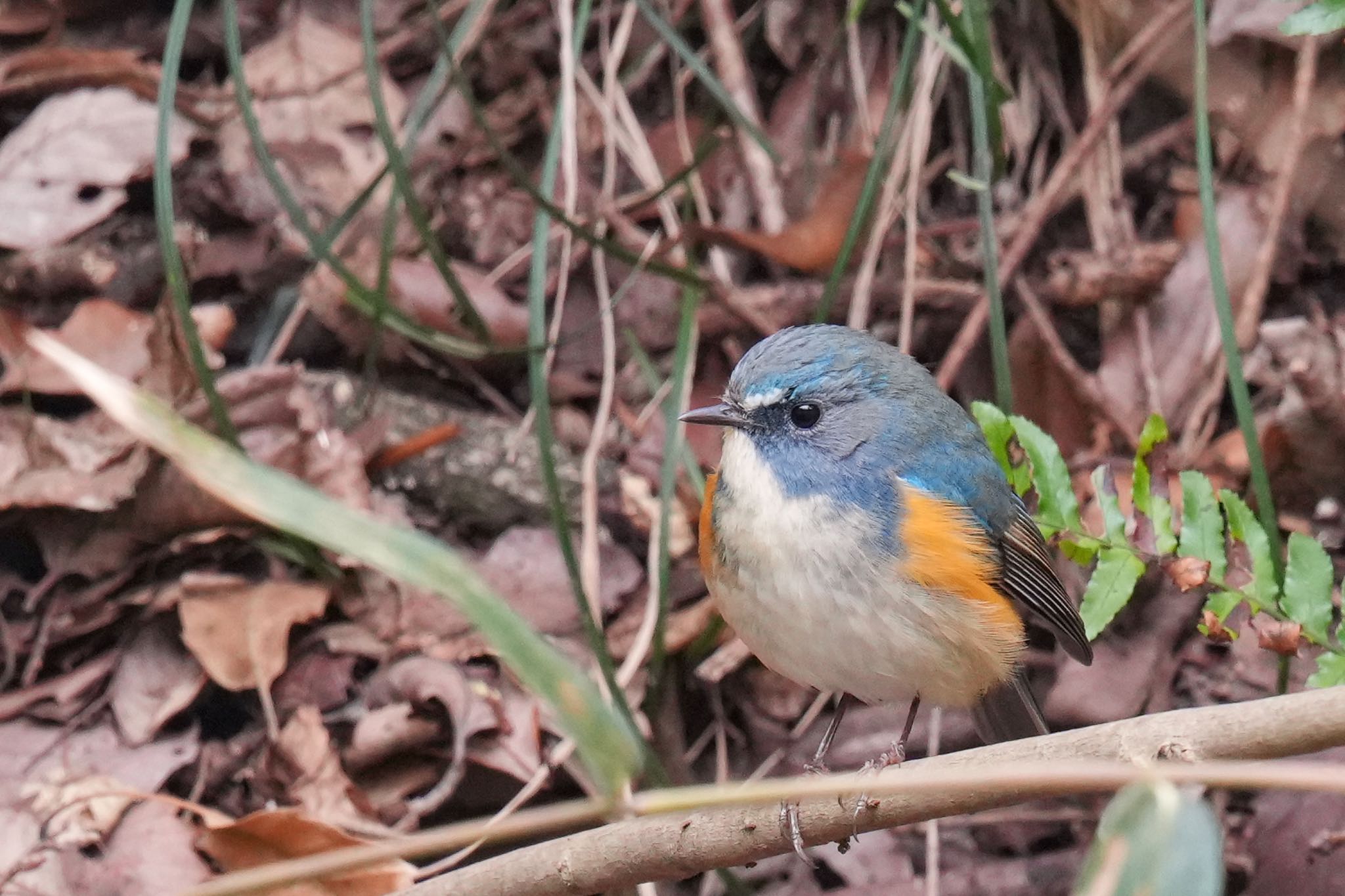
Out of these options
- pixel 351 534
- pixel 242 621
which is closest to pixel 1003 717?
pixel 242 621

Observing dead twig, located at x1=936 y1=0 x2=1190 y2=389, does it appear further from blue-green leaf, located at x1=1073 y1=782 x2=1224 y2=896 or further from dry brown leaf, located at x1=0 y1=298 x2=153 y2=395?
blue-green leaf, located at x1=1073 y1=782 x2=1224 y2=896

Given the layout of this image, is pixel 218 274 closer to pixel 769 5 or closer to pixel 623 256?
pixel 623 256

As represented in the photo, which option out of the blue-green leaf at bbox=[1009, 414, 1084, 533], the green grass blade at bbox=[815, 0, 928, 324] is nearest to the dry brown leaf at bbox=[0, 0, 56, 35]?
the green grass blade at bbox=[815, 0, 928, 324]

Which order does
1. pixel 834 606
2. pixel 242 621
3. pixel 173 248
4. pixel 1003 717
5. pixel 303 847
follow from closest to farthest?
pixel 834 606 → pixel 303 847 → pixel 1003 717 → pixel 173 248 → pixel 242 621

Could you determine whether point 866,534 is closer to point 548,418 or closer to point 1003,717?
point 1003,717

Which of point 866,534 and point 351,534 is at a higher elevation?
point 351,534

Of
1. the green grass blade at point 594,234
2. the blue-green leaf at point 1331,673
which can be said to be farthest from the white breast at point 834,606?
the green grass blade at point 594,234
